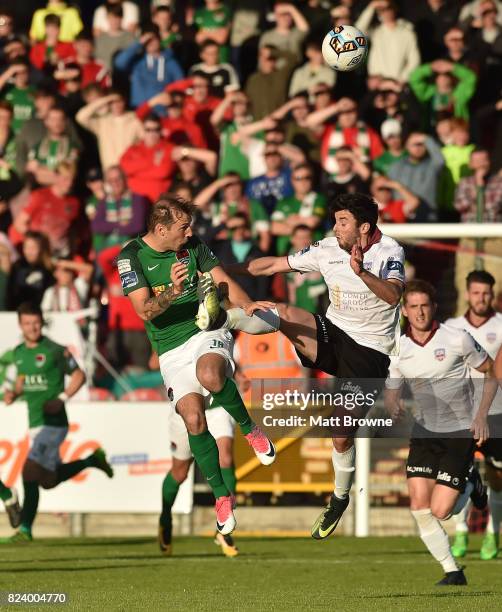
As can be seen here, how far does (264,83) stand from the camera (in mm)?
19062

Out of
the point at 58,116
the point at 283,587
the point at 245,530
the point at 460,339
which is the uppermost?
the point at 58,116

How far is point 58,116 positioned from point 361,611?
1052 centimetres

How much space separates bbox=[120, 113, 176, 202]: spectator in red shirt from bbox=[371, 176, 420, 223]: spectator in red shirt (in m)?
2.73

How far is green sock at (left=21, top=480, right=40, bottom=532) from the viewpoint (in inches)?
599

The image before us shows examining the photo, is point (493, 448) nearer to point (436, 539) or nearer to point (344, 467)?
point (436, 539)

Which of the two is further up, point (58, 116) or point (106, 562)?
point (58, 116)

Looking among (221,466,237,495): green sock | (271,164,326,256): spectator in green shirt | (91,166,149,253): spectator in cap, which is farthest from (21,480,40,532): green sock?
(271,164,326,256): spectator in green shirt

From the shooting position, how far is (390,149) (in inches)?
702

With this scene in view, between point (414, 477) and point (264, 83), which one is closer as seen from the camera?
point (414, 477)

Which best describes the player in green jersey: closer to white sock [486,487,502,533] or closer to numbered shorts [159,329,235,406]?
numbered shorts [159,329,235,406]

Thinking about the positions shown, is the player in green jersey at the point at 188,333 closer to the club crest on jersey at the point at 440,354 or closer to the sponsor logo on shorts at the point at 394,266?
the sponsor logo on shorts at the point at 394,266

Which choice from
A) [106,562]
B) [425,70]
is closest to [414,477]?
[106,562]

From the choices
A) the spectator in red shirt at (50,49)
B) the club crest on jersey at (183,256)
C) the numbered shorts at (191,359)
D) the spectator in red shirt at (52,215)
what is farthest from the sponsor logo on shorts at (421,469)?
the spectator in red shirt at (50,49)

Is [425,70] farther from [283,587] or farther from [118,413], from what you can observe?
[283,587]
